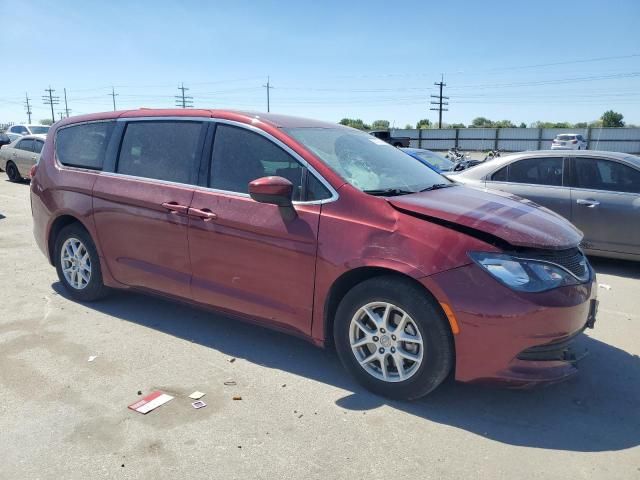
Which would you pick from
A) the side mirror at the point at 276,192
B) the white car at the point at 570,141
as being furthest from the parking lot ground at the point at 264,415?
the white car at the point at 570,141

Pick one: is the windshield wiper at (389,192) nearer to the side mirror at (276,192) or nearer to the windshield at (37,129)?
the side mirror at (276,192)

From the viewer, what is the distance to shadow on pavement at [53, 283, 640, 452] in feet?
10.0

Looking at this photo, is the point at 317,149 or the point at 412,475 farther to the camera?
the point at 317,149

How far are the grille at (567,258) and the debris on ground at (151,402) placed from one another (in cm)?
236

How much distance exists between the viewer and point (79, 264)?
509 cm

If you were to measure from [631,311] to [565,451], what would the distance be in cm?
288

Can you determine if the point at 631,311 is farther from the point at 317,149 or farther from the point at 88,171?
the point at 88,171

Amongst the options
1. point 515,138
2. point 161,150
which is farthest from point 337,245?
point 515,138

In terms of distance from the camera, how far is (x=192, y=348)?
13.7 ft

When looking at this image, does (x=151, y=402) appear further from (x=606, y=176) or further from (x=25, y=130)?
(x=25, y=130)

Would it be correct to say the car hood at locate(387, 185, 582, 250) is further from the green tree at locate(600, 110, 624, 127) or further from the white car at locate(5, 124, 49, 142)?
the green tree at locate(600, 110, 624, 127)

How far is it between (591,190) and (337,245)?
481cm

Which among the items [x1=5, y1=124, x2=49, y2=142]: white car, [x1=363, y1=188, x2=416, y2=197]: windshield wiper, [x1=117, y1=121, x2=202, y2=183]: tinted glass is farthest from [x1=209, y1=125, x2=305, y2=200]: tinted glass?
[x1=5, y1=124, x2=49, y2=142]: white car

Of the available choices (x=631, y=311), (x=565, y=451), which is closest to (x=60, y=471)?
(x=565, y=451)
